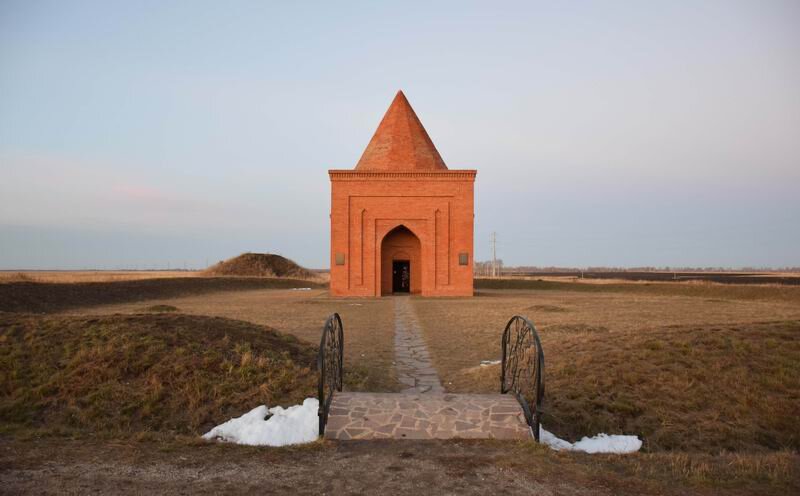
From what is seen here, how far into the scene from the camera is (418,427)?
17.9 feet

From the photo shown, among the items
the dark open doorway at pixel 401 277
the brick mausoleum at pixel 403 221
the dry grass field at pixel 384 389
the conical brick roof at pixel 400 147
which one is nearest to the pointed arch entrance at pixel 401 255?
the dark open doorway at pixel 401 277

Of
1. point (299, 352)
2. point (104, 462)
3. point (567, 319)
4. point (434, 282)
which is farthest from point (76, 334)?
point (434, 282)

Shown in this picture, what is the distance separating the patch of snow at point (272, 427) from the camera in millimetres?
5496

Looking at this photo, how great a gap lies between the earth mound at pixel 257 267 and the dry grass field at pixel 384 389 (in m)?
37.4

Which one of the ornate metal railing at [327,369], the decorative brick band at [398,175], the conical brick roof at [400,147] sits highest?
the conical brick roof at [400,147]

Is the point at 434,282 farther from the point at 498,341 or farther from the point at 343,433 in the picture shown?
the point at 343,433

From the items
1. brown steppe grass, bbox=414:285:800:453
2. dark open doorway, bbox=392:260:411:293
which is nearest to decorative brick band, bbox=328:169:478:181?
dark open doorway, bbox=392:260:411:293

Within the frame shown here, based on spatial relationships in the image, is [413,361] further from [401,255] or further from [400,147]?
[400,147]

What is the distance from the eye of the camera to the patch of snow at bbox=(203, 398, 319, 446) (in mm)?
5496

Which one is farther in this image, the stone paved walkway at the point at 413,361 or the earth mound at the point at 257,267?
the earth mound at the point at 257,267

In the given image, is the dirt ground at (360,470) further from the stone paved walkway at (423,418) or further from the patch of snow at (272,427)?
the patch of snow at (272,427)

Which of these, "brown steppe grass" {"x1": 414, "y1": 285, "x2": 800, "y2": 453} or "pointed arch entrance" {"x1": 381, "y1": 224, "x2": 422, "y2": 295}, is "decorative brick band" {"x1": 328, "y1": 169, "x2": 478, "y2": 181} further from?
"brown steppe grass" {"x1": 414, "y1": 285, "x2": 800, "y2": 453}

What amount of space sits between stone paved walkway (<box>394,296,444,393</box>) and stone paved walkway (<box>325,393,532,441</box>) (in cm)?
147

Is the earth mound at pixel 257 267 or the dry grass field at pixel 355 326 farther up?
the earth mound at pixel 257 267
